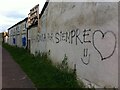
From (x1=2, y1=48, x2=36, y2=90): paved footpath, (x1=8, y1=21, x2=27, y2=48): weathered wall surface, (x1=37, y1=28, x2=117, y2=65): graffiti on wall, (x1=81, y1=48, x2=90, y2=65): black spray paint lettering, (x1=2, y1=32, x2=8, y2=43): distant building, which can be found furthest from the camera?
(x1=2, y1=32, x2=8, y2=43): distant building

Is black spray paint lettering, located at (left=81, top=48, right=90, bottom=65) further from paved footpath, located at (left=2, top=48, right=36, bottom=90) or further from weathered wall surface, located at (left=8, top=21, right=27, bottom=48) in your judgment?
weathered wall surface, located at (left=8, top=21, right=27, bottom=48)

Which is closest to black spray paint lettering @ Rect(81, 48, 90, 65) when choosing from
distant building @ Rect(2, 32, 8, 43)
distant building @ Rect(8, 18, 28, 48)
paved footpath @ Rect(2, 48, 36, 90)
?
paved footpath @ Rect(2, 48, 36, 90)

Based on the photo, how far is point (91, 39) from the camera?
25.6 ft

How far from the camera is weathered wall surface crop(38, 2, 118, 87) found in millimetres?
6559

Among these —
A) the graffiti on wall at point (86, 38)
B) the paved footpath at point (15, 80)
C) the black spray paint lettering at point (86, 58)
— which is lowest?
the paved footpath at point (15, 80)

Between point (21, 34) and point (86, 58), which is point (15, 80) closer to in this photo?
point (86, 58)

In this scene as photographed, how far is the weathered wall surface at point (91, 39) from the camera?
21.5 ft

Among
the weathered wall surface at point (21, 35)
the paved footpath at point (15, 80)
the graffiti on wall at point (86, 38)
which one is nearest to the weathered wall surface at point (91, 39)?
the graffiti on wall at point (86, 38)

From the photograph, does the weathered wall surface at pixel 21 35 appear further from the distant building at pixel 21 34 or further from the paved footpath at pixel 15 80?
the paved footpath at pixel 15 80

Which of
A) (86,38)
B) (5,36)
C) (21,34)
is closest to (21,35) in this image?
(21,34)

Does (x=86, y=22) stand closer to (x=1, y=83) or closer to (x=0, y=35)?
(x=1, y=83)

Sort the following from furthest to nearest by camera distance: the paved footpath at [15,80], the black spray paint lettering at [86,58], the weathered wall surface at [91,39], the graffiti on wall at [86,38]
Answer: the paved footpath at [15,80] → the black spray paint lettering at [86,58] → the graffiti on wall at [86,38] → the weathered wall surface at [91,39]

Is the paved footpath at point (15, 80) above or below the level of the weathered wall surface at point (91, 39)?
below

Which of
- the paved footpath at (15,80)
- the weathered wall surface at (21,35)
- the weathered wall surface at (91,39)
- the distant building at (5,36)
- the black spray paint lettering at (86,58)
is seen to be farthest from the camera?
the distant building at (5,36)
